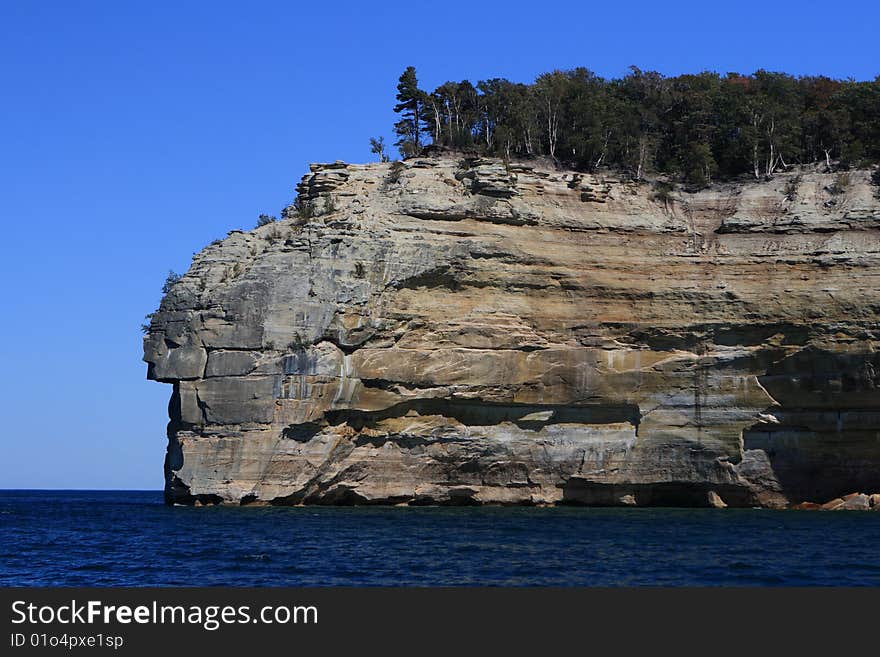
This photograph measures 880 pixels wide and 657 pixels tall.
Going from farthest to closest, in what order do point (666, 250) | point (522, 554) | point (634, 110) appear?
1. point (634, 110)
2. point (666, 250)
3. point (522, 554)

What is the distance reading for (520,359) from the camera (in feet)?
149

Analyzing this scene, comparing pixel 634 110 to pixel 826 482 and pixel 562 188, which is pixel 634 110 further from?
pixel 826 482

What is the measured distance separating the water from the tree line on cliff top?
19.1 m

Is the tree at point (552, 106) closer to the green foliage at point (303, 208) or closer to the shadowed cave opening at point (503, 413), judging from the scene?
the green foliage at point (303, 208)

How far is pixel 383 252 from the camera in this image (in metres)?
45.9

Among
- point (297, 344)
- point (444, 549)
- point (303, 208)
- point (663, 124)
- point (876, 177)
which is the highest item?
point (663, 124)

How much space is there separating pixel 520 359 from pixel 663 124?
18701 mm

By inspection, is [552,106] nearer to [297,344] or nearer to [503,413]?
[503,413]

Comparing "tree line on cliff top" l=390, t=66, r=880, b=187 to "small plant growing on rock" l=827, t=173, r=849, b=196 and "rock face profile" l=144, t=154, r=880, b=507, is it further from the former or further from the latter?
"rock face profile" l=144, t=154, r=880, b=507

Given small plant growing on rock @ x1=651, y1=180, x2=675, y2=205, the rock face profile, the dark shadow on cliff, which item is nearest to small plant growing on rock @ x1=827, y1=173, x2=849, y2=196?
the rock face profile

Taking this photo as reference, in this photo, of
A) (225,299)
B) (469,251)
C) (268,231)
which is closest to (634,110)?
(469,251)

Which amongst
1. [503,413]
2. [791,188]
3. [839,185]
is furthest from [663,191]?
[503,413]

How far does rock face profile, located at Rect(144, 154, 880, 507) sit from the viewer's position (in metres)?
43.5

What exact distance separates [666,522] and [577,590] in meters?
17.6
